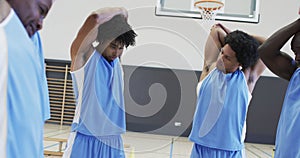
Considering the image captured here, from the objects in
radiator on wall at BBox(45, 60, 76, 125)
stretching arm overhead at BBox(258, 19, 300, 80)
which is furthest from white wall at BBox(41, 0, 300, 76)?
stretching arm overhead at BBox(258, 19, 300, 80)

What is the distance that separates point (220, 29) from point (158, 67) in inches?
182

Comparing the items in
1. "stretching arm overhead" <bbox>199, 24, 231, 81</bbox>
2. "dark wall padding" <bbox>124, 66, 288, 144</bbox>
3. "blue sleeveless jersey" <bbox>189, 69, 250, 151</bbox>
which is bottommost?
"dark wall padding" <bbox>124, 66, 288, 144</bbox>

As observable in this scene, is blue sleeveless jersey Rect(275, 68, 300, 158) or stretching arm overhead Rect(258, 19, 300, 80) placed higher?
stretching arm overhead Rect(258, 19, 300, 80)

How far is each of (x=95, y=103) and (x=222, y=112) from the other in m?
0.76

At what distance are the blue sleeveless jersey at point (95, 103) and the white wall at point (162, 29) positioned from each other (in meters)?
4.37

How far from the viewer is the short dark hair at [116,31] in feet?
6.03

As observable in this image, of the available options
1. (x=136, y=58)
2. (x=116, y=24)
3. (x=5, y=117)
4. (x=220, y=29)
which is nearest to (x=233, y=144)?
(x=220, y=29)

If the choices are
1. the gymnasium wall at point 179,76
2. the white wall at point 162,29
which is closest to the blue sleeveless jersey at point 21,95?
the white wall at point 162,29

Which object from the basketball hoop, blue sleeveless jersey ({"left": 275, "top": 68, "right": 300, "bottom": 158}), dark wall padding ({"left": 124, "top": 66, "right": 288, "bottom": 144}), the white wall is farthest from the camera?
dark wall padding ({"left": 124, "top": 66, "right": 288, "bottom": 144})

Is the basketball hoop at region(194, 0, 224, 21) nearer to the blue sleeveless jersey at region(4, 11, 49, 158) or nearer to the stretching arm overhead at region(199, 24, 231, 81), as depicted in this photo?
the stretching arm overhead at region(199, 24, 231, 81)

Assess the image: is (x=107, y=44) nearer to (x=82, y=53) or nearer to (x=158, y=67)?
(x=82, y=53)

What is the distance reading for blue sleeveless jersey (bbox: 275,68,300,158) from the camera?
4.34 feet

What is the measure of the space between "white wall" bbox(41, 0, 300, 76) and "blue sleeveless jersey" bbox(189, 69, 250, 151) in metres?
4.16

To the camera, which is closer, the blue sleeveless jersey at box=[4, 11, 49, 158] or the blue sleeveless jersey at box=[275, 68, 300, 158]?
the blue sleeveless jersey at box=[4, 11, 49, 158]
